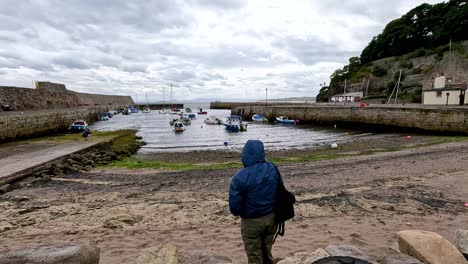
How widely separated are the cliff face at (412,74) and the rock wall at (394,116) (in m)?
19.4

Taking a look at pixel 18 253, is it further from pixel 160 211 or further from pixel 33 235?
pixel 160 211

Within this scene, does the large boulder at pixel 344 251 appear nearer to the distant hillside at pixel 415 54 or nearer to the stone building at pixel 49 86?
the distant hillside at pixel 415 54

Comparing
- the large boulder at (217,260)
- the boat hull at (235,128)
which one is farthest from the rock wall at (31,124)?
the large boulder at (217,260)

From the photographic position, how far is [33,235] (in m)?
6.86

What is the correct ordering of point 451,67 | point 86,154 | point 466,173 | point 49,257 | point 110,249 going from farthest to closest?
Result: point 451,67 < point 86,154 < point 466,173 < point 110,249 < point 49,257

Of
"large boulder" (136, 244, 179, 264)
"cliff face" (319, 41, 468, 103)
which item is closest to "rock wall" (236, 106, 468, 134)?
"cliff face" (319, 41, 468, 103)

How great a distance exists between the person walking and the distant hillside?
204 feet

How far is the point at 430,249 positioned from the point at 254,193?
2870mm

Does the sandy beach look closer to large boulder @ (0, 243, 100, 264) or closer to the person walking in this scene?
large boulder @ (0, 243, 100, 264)

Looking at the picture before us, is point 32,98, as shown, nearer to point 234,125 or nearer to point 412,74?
point 234,125

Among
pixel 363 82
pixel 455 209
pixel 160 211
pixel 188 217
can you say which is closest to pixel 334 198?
pixel 455 209

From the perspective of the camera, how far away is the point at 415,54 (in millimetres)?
73688

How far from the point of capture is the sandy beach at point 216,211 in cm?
611

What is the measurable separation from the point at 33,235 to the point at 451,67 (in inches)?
2885
